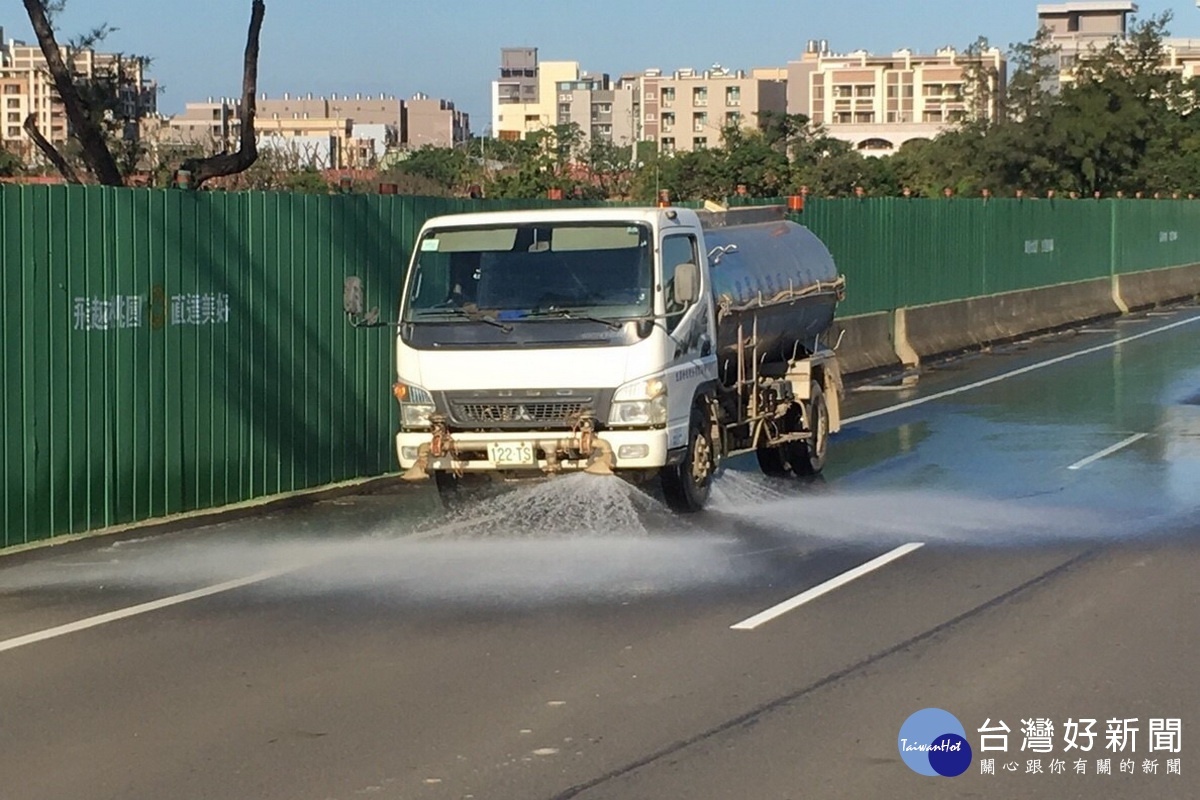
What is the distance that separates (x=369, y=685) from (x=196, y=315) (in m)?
6.59

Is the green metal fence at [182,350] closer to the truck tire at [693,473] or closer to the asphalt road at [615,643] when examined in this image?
the asphalt road at [615,643]

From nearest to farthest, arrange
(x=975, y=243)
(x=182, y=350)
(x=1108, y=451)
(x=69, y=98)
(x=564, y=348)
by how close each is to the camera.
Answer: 1. (x=564, y=348)
2. (x=182, y=350)
3. (x=1108, y=451)
4. (x=69, y=98)
5. (x=975, y=243)

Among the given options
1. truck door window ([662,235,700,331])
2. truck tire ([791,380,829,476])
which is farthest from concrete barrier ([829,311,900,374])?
truck door window ([662,235,700,331])

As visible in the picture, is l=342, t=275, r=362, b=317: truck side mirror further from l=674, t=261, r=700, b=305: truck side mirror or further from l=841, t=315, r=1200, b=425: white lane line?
l=841, t=315, r=1200, b=425: white lane line

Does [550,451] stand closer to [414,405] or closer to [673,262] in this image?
[414,405]

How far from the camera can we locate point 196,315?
1455cm

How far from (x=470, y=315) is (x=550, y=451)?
121 cm

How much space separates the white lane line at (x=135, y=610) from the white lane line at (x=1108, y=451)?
309 inches

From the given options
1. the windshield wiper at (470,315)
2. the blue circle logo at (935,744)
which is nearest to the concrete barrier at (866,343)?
the windshield wiper at (470,315)

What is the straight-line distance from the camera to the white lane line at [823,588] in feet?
32.7

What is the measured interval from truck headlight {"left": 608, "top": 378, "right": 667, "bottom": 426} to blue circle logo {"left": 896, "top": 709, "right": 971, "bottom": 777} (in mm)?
5329

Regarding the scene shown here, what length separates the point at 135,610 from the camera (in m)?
10.6

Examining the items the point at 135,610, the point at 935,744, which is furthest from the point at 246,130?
the point at 935,744

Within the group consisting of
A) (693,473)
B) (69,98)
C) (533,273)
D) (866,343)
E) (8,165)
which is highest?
(69,98)
